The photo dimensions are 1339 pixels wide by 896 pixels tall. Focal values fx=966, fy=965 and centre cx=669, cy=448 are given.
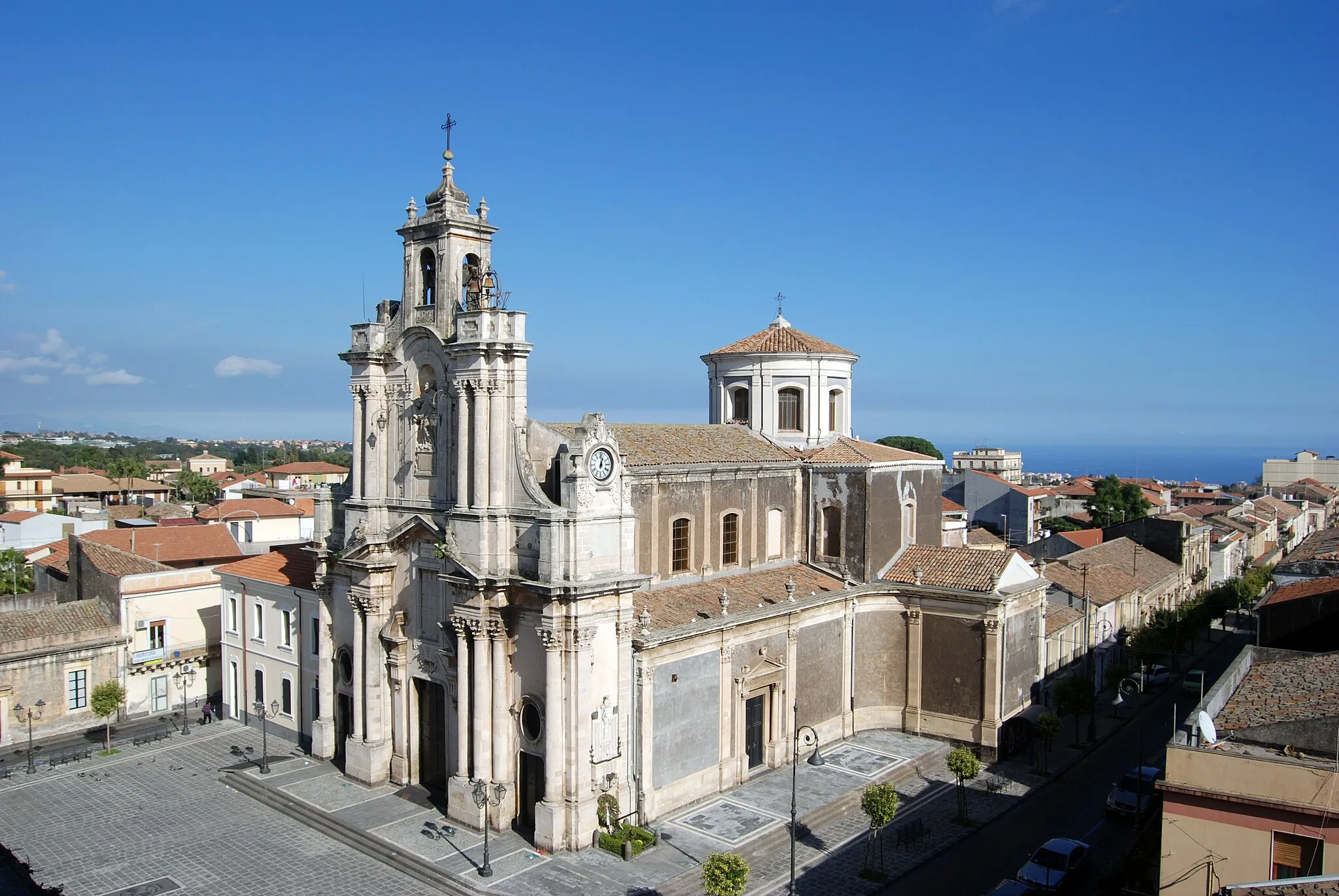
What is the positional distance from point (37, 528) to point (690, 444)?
54.3 metres

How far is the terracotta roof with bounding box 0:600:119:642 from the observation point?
3838 cm

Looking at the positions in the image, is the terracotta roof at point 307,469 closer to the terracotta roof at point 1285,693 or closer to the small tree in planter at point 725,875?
the small tree in planter at point 725,875

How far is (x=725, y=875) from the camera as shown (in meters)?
23.0

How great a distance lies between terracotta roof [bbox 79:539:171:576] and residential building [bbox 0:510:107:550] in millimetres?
23553

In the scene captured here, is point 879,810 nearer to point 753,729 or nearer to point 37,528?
point 753,729

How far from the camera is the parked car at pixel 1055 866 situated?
25.1 meters

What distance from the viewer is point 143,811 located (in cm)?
3067

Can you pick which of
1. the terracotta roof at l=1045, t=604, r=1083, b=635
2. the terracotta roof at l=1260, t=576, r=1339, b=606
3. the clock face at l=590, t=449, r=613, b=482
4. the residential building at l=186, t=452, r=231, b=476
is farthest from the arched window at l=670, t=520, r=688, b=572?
the residential building at l=186, t=452, r=231, b=476

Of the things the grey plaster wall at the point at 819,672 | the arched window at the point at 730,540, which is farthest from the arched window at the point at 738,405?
the grey plaster wall at the point at 819,672

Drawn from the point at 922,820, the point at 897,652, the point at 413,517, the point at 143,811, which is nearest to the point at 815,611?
the point at 897,652

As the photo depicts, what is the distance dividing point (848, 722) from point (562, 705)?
1414cm

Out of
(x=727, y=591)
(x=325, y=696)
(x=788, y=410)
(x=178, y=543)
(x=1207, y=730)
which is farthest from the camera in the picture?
(x=178, y=543)

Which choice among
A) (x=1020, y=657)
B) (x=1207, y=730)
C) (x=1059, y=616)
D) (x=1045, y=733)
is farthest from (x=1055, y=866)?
(x=1059, y=616)

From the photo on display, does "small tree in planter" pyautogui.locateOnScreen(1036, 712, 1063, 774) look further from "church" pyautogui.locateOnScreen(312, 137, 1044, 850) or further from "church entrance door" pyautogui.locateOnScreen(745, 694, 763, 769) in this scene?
"church entrance door" pyautogui.locateOnScreen(745, 694, 763, 769)
